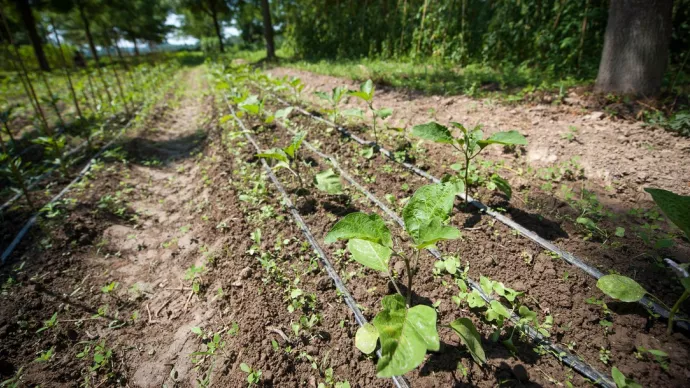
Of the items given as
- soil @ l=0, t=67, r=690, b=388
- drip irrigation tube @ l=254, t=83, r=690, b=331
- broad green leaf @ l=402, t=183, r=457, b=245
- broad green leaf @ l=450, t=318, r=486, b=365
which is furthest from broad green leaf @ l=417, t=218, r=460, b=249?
drip irrigation tube @ l=254, t=83, r=690, b=331

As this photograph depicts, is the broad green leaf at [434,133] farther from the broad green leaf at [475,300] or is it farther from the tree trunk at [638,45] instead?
the tree trunk at [638,45]

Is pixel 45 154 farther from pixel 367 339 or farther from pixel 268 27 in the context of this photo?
pixel 268 27

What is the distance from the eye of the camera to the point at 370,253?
1.55 metres

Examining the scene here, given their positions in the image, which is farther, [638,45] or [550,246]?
[638,45]

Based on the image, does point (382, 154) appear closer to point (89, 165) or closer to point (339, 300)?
point (339, 300)

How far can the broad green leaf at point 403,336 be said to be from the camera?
3.40 feet

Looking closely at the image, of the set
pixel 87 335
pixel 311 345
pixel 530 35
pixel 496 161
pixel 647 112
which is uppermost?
pixel 530 35

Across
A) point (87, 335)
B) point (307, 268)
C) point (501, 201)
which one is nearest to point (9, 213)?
point (87, 335)

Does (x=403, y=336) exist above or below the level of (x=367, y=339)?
above

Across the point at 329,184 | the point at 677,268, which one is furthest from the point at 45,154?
the point at 677,268

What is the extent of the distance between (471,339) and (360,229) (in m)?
0.71

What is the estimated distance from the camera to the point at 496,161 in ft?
9.68

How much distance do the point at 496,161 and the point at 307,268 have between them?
219 cm

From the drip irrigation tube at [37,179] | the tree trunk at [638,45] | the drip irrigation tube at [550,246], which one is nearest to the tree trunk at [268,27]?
the drip irrigation tube at [37,179]
